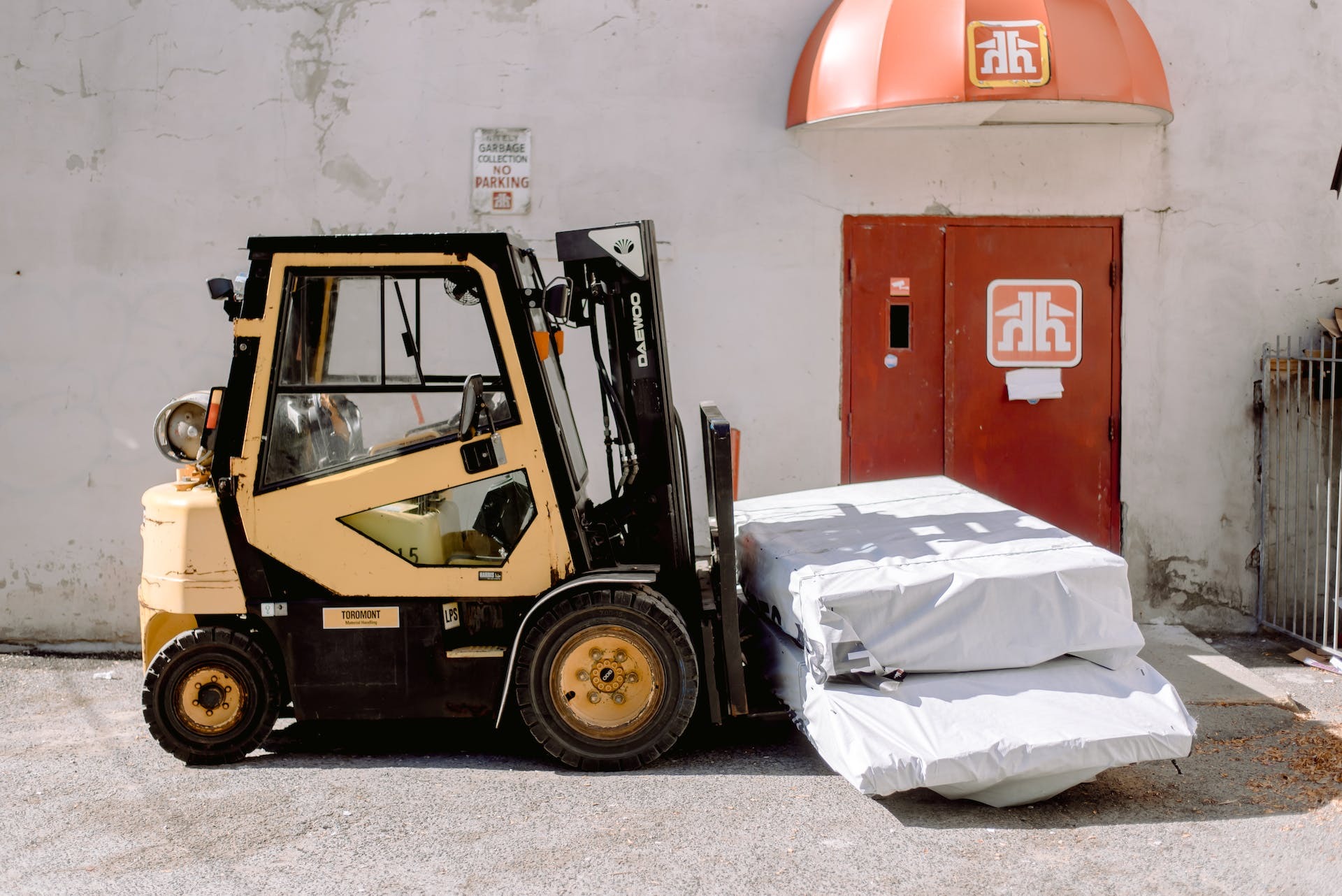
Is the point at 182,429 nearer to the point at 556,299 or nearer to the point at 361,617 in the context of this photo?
the point at 361,617

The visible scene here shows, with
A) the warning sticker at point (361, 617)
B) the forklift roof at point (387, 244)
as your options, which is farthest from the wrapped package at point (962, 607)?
the forklift roof at point (387, 244)

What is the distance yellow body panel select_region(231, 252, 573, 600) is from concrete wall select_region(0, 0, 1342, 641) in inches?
110

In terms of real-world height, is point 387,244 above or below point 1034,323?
above

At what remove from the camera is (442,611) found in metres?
4.89

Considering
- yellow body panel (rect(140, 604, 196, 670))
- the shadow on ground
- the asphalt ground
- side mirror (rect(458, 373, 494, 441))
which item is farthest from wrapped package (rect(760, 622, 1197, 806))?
yellow body panel (rect(140, 604, 196, 670))

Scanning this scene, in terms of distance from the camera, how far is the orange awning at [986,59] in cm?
650

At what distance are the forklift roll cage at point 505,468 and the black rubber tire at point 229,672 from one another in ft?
0.32

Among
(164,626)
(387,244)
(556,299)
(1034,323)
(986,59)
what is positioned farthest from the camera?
(1034,323)

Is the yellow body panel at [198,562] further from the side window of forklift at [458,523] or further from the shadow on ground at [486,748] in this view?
the shadow on ground at [486,748]

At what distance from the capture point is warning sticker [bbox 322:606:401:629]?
16.0 ft

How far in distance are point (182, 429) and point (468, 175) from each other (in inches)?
120

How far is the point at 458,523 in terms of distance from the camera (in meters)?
4.94

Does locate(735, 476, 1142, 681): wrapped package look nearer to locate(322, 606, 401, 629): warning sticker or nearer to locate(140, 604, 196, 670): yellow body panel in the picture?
locate(322, 606, 401, 629): warning sticker

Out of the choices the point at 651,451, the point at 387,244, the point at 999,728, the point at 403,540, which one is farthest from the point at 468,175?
the point at 999,728
